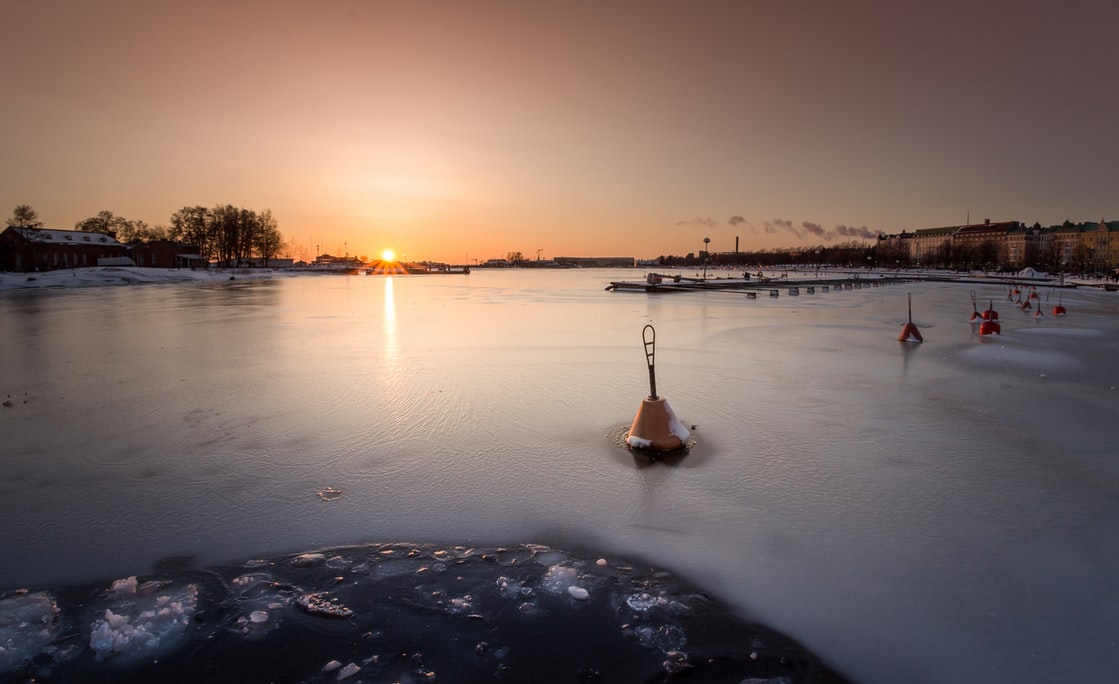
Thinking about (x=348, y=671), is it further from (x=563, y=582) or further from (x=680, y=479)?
(x=680, y=479)

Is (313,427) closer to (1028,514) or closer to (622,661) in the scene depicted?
(622,661)

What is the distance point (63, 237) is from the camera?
8519 centimetres

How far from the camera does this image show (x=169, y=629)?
3.21 metres

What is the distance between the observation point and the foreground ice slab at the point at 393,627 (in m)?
2.89

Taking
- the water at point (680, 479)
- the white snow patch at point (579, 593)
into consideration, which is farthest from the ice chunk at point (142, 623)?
the white snow patch at point (579, 593)

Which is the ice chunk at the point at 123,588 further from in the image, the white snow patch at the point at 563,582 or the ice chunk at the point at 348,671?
the white snow patch at the point at 563,582

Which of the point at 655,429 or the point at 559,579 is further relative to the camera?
the point at 655,429

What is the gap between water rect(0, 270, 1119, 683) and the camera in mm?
3410

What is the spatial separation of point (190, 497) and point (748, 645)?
456 cm

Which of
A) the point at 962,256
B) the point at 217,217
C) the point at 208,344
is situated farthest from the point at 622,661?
the point at 962,256

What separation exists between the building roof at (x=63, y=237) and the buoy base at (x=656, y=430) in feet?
329

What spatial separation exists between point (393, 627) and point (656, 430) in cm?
360

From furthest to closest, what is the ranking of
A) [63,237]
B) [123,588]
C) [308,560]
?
[63,237]
[308,560]
[123,588]

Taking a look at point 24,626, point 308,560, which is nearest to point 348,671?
point 308,560
